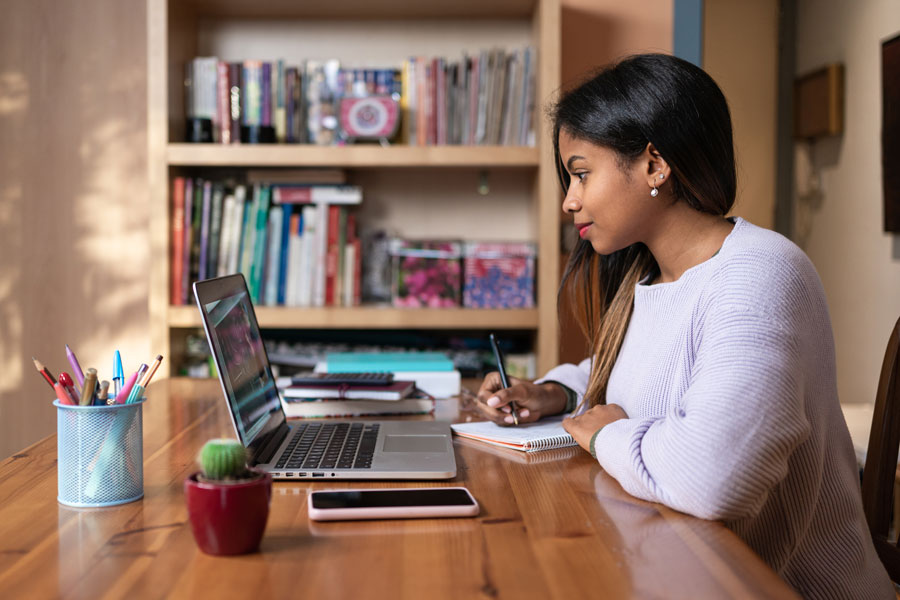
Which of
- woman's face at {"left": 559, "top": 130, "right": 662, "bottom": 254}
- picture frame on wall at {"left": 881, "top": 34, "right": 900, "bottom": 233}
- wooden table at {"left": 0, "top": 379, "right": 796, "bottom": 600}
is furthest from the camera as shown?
picture frame on wall at {"left": 881, "top": 34, "right": 900, "bottom": 233}

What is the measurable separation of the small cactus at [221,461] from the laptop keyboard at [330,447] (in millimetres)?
278

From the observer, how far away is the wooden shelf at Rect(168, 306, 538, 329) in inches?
92.1

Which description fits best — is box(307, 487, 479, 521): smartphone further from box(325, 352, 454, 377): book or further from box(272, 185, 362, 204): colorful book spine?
box(272, 185, 362, 204): colorful book spine

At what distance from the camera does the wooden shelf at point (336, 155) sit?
7.56 feet

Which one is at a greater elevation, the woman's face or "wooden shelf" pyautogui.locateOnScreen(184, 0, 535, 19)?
"wooden shelf" pyautogui.locateOnScreen(184, 0, 535, 19)

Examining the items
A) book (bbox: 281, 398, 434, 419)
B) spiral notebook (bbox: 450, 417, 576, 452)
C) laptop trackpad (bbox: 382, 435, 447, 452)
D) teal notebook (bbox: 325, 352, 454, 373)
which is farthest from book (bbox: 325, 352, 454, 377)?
laptop trackpad (bbox: 382, 435, 447, 452)

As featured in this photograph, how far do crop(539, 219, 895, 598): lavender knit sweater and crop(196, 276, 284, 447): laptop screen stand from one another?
1.42 ft

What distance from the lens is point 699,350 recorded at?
1.02m

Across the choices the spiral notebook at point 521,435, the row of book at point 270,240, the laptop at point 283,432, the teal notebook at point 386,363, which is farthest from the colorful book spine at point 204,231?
the spiral notebook at point 521,435

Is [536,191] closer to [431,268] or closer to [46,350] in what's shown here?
[431,268]

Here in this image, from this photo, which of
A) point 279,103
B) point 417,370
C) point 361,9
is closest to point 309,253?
point 279,103

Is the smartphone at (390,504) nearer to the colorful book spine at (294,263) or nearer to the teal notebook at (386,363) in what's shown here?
the teal notebook at (386,363)

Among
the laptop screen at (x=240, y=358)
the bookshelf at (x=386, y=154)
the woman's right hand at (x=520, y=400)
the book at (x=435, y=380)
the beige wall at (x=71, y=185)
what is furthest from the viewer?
the beige wall at (x=71, y=185)

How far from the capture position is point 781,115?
3.78 metres
